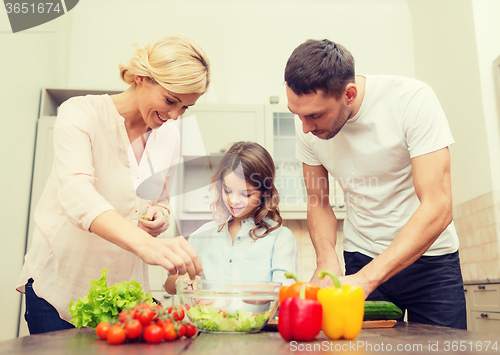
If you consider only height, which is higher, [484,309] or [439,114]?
[439,114]

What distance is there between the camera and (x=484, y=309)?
227cm

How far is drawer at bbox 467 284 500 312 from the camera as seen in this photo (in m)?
2.17

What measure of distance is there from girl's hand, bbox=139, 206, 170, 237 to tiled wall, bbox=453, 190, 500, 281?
191 centimetres

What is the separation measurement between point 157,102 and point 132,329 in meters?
0.65

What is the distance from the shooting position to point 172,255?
33.1 inches

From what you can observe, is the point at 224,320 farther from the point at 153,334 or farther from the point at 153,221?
the point at 153,221

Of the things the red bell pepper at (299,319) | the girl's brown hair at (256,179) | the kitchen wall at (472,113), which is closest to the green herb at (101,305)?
the red bell pepper at (299,319)

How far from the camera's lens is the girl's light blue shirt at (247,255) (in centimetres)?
145

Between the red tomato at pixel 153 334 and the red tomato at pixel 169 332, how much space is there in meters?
0.01

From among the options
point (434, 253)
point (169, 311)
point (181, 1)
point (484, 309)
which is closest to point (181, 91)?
point (169, 311)

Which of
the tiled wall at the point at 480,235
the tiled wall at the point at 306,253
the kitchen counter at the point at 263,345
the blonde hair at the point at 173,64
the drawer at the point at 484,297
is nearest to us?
the kitchen counter at the point at 263,345

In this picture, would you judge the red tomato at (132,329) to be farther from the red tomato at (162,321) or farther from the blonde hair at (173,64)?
the blonde hair at (173,64)

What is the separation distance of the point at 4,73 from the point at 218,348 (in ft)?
7.89

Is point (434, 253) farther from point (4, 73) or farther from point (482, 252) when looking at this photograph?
point (4, 73)
